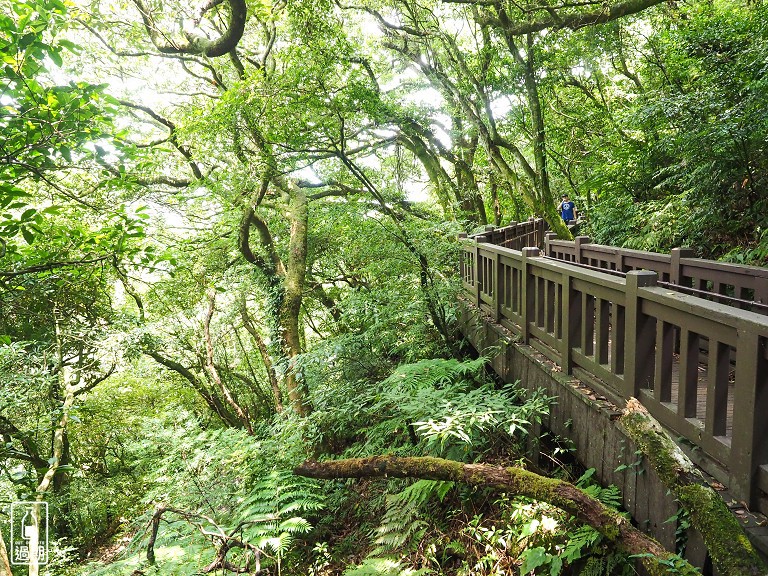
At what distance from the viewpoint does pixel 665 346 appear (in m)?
2.88

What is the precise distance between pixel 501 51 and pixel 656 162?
4809 mm

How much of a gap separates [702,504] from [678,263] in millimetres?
3809

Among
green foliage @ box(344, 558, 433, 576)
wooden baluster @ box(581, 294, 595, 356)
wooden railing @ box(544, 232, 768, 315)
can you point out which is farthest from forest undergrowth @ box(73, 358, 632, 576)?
wooden railing @ box(544, 232, 768, 315)

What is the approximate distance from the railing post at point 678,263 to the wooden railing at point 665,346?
0.01 m

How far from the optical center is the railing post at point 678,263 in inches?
202

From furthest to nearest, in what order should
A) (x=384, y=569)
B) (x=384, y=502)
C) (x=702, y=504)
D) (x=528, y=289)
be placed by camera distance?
1. (x=384, y=502)
2. (x=528, y=289)
3. (x=384, y=569)
4. (x=702, y=504)

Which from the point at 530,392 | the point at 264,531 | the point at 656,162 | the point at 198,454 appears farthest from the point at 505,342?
the point at 656,162

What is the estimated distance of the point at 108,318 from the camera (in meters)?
10.9

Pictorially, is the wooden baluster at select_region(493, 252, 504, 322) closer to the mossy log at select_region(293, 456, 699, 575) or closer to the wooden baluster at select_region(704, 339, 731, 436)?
the mossy log at select_region(293, 456, 699, 575)

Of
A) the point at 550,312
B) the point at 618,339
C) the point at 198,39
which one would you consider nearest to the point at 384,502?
the point at 550,312

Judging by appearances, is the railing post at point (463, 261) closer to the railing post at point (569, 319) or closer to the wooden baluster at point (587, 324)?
the railing post at point (569, 319)

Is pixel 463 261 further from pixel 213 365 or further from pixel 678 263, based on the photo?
pixel 213 365

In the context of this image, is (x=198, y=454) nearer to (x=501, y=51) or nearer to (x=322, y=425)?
(x=322, y=425)

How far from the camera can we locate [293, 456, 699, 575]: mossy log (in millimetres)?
2379
